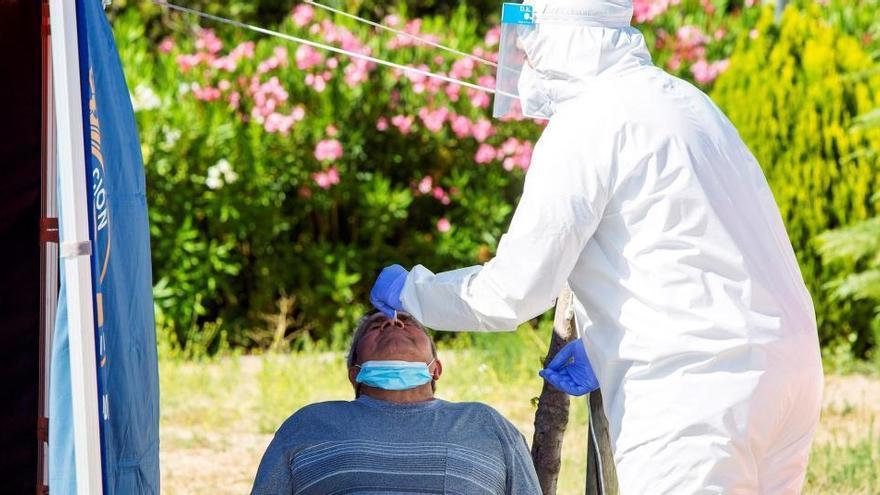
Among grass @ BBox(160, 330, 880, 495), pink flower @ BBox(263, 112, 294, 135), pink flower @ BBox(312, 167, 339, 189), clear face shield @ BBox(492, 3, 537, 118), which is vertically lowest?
grass @ BBox(160, 330, 880, 495)

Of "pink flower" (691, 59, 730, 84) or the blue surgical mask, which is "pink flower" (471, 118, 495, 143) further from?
the blue surgical mask

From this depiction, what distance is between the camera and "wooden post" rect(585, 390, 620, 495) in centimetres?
316

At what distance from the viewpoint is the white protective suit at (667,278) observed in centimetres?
243

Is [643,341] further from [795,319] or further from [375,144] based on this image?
[375,144]

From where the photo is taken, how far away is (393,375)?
300 centimetres

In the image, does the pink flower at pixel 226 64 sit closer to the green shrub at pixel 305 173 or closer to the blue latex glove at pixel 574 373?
the green shrub at pixel 305 173

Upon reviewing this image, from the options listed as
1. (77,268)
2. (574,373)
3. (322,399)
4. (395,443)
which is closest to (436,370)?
(395,443)

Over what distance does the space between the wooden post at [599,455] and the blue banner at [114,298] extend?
3.33 feet

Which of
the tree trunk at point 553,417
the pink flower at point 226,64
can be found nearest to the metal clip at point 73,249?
the tree trunk at point 553,417

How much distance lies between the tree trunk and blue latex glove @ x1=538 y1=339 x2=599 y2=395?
30cm

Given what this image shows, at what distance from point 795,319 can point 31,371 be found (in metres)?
2.01

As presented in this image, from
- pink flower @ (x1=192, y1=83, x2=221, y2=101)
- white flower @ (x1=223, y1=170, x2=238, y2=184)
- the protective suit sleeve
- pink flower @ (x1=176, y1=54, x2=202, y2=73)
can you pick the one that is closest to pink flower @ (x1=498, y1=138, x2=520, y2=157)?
white flower @ (x1=223, y1=170, x2=238, y2=184)

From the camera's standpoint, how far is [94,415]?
2.21 metres

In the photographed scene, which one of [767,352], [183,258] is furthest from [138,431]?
[183,258]
